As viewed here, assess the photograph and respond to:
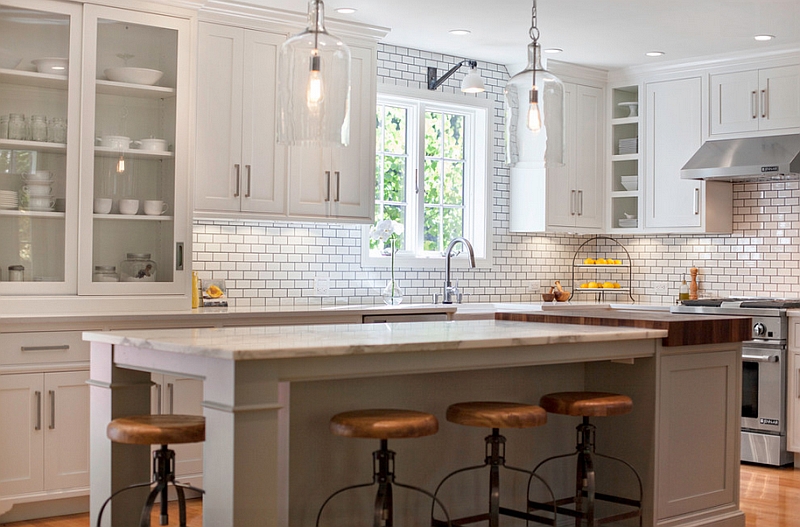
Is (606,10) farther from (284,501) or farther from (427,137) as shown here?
(284,501)

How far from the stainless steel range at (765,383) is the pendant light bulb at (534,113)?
3073 mm

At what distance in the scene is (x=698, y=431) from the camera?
4.15 m

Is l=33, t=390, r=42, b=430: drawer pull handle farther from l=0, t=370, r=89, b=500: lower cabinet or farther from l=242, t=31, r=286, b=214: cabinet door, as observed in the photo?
l=242, t=31, r=286, b=214: cabinet door

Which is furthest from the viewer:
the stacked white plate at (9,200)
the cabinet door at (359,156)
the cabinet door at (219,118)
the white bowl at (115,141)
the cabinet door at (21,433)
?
the cabinet door at (359,156)

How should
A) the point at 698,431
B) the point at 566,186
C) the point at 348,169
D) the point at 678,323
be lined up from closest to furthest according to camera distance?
the point at 678,323 → the point at 698,431 → the point at 348,169 → the point at 566,186

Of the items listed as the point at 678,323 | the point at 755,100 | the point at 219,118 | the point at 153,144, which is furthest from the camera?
the point at 755,100

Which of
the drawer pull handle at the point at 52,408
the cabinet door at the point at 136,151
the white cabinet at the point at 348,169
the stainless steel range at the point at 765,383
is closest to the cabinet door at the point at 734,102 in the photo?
the stainless steel range at the point at 765,383

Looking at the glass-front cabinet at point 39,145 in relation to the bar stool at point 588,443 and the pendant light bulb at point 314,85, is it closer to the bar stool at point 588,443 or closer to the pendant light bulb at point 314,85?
the pendant light bulb at point 314,85

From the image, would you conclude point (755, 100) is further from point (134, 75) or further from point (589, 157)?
point (134, 75)

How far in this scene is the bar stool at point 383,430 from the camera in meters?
3.06

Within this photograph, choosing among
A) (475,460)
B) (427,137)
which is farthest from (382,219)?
(475,460)

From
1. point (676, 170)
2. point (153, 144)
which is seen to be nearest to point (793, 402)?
point (676, 170)

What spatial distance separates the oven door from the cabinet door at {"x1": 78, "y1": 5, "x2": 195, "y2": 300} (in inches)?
135

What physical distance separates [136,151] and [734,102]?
3.95m
